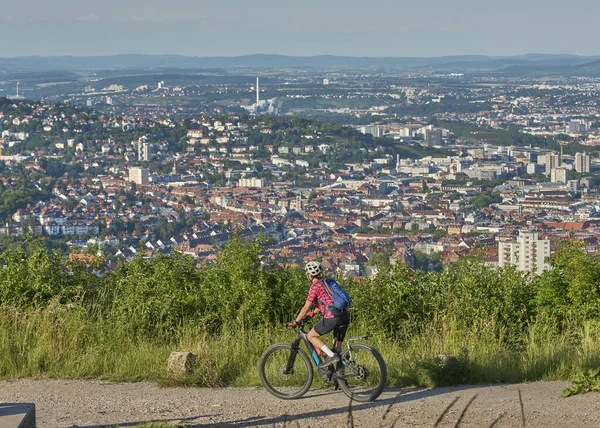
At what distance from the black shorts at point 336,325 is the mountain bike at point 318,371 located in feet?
0.20

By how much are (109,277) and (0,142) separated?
64179mm

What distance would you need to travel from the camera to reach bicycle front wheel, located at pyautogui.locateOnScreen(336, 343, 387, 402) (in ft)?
18.4

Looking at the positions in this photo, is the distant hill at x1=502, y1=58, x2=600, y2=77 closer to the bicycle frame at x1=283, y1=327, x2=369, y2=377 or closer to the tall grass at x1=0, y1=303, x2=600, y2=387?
the tall grass at x1=0, y1=303, x2=600, y2=387

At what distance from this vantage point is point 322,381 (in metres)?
5.88

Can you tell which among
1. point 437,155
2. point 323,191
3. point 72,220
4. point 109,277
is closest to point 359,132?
point 437,155

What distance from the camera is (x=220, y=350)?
629 cm

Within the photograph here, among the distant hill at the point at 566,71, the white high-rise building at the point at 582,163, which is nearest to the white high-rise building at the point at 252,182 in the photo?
the white high-rise building at the point at 582,163

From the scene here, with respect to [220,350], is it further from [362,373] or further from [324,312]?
[362,373]

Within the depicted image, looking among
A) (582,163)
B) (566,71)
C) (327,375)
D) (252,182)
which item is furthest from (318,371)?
(566,71)

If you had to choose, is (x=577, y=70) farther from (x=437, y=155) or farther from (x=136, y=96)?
(x=437, y=155)

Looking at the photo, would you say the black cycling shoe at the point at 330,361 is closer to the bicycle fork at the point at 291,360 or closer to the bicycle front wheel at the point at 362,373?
the bicycle front wheel at the point at 362,373

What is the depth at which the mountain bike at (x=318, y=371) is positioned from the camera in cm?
566

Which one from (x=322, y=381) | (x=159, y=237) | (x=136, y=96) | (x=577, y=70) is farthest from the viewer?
(x=577, y=70)

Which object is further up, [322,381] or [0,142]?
[322,381]
